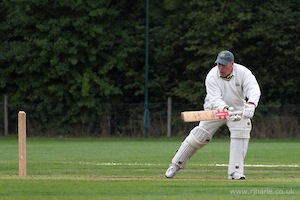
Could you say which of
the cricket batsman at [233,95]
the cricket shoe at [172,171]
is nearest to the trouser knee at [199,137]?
the cricket batsman at [233,95]

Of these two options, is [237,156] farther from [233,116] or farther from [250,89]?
[250,89]

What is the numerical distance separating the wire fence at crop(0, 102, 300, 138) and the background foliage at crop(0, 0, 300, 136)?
160 mm

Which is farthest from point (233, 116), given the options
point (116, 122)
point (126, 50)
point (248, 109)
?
point (126, 50)

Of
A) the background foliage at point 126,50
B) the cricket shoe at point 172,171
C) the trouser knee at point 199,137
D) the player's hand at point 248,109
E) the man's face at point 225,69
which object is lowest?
the cricket shoe at point 172,171

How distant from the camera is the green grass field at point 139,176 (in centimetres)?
1266

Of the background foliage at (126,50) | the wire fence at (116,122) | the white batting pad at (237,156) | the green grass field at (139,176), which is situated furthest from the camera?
the background foliage at (126,50)

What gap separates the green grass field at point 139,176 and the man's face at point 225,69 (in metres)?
1.69

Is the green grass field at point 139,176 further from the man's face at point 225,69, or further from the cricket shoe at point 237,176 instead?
the man's face at point 225,69

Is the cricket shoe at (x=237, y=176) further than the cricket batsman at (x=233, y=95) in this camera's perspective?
Yes

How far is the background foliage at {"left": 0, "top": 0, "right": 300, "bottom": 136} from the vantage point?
4481 cm

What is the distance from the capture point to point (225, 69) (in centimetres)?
1573

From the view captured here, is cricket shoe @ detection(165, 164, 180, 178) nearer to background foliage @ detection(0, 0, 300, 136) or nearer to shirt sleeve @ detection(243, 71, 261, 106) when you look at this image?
shirt sleeve @ detection(243, 71, 261, 106)

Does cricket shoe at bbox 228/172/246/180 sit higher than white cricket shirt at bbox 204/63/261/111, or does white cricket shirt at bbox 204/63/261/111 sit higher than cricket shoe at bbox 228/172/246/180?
white cricket shirt at bbox 204/63/261/111

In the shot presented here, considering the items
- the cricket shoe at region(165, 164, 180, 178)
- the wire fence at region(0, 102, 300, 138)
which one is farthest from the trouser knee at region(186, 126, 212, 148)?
the wire fence at region(0, 102, 300, 138)
